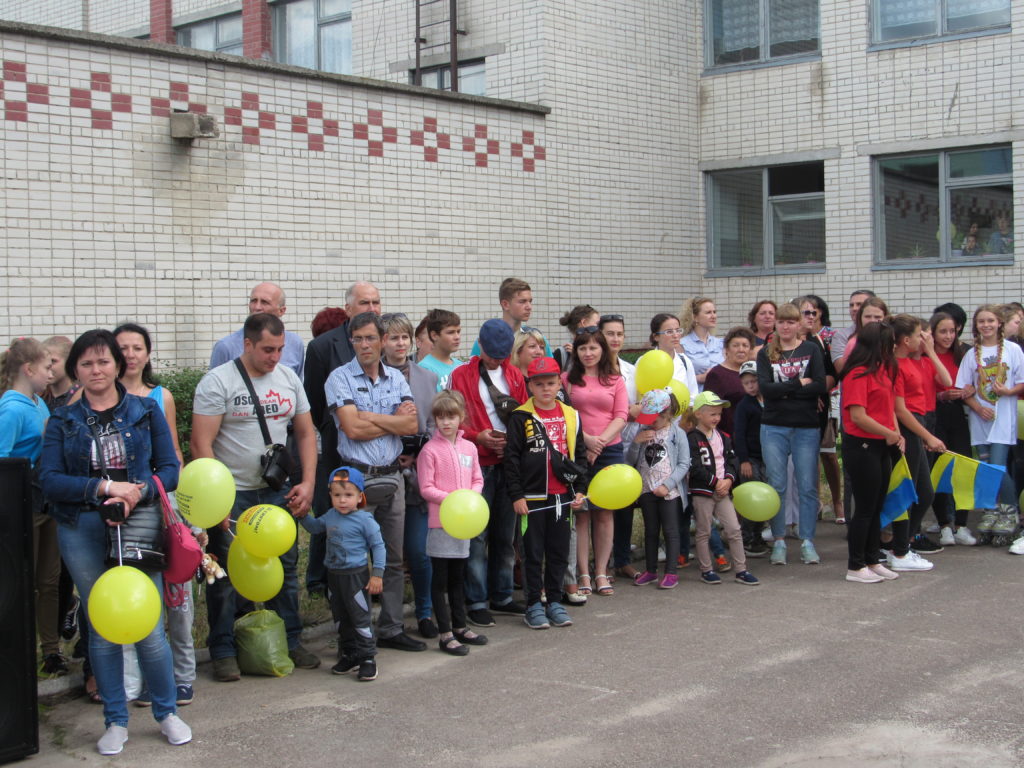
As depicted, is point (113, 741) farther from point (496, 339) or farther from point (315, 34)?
point (315, 34)

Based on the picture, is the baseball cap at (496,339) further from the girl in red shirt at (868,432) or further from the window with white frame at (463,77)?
the window with white frame at (463,77)

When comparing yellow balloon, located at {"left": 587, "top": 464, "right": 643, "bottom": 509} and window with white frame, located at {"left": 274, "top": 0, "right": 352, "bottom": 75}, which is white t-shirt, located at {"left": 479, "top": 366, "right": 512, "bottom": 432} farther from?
window with white frame, located at {"left": 274, "top": 0, "right": 352, "bottom": 75}

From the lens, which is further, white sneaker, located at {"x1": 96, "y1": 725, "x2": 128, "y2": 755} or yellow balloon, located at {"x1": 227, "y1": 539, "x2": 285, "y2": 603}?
yellow balloon, located at {"x1": 227, "y1": 539, "x2": 285, "y2": 603}

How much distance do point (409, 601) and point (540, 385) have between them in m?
1.78

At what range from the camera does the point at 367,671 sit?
6.38 meters

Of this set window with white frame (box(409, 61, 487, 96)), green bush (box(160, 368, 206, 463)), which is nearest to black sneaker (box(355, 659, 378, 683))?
green bush (box(160, 368, 206, 463))

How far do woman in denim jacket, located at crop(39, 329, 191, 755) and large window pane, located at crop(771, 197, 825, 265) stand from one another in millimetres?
12021

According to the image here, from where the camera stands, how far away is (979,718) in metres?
5.49

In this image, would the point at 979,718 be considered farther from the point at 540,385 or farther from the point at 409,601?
the point at 409,601

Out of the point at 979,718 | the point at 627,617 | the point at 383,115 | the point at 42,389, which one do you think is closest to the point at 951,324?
the point at 627,617

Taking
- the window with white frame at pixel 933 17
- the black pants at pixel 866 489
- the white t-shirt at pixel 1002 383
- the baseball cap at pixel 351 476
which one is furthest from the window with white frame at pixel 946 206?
the baseball cap at pixel 351 476

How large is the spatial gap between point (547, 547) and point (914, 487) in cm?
313

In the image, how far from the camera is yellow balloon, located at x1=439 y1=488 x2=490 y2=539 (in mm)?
6773

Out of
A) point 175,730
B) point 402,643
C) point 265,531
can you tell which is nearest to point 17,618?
point 175,730
